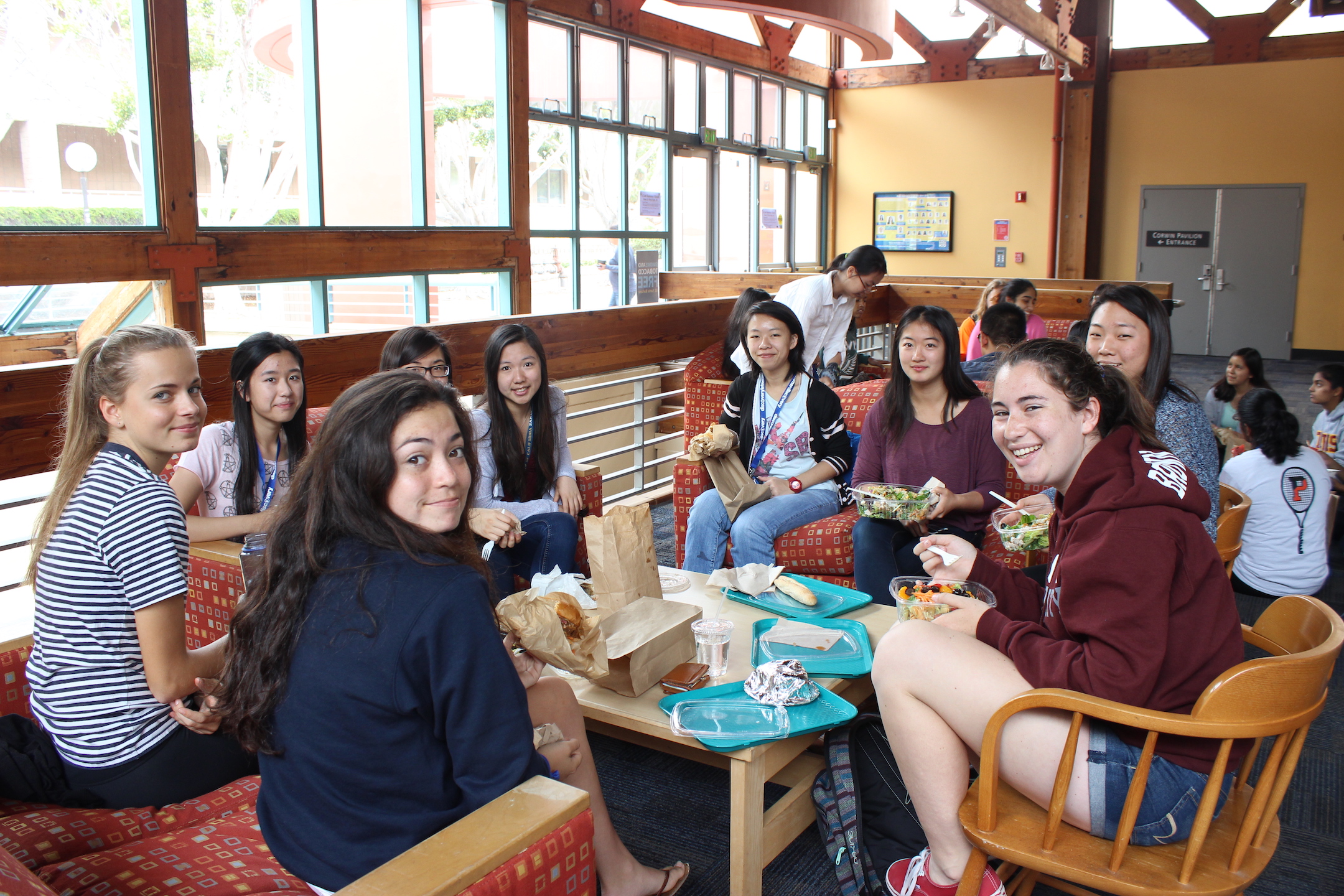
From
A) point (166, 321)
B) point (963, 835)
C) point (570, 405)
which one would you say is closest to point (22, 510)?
point (166, 321)

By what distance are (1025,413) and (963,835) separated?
2.41 ft

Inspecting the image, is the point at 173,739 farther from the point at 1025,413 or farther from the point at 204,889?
the point at 1025,413

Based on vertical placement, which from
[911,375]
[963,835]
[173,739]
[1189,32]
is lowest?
[963,835]

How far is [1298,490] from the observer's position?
10.9 feet

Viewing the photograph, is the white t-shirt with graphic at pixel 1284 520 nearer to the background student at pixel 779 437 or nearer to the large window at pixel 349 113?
the background student at pixel 779 437

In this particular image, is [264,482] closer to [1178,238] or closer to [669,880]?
[669,880]

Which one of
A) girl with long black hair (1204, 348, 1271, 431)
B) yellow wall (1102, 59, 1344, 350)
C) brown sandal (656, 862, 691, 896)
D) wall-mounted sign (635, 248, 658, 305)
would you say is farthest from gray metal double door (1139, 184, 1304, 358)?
brown sandal (656, 862, 691, 896)

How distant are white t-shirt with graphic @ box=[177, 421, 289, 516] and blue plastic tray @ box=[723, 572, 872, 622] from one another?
4.27 feet

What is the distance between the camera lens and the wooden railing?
2.70 meters

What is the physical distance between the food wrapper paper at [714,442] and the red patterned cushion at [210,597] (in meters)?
1.51

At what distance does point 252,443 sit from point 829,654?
1.65 metres

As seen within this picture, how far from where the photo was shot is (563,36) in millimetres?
8914

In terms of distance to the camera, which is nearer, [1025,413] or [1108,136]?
[1025,413]

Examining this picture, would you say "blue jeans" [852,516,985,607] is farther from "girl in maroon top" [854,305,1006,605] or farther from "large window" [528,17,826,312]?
"large window" [528,17,826,312]
